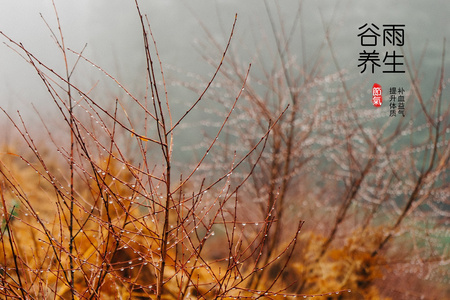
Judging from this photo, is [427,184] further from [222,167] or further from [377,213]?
[222,167]

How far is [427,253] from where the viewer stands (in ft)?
14.0

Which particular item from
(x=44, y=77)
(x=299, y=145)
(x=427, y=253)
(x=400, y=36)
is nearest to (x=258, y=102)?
(x=299, y=145)

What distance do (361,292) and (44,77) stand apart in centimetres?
449

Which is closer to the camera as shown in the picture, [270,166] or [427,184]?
[427,184]

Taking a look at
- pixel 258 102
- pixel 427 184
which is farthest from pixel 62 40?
pixel 427 184

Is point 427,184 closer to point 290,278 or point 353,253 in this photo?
point 353,253

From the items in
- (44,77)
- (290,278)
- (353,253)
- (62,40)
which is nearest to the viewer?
(44,77)

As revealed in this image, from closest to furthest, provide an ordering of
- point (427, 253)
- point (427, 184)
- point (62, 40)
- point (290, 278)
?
point (62, 40)
point (427, 184)
point (427, 253)
point (290, 278)

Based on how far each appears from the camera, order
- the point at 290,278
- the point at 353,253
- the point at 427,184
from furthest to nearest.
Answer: the point at 290,278, the point at 353,253, the point at 427,184

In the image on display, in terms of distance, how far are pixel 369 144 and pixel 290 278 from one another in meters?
3.10

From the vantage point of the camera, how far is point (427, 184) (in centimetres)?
400

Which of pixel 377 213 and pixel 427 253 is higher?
pixel 377 213

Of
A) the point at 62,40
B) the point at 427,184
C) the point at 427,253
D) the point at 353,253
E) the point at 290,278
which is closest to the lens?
the point at 62,40

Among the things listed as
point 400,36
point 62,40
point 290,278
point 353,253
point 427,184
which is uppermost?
point 400,36
